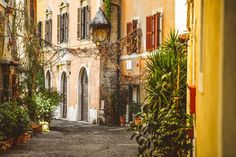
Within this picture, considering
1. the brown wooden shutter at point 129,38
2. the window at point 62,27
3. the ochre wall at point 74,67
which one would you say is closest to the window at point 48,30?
the ochre wall at point 74,67

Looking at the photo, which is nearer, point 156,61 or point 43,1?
point 156,61

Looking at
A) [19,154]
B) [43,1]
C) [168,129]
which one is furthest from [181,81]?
[43,1]

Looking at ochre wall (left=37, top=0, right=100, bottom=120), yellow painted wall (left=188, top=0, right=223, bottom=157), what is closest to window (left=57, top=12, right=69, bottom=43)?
ochre wall (left=37, top=0, right=100, bottom=120)

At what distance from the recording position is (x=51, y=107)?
23.2m

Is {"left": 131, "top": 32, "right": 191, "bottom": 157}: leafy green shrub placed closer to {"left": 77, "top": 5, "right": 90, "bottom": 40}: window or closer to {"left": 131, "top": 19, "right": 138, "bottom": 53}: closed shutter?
{"left": 131, "top": 19, "right": 138, "bottom": 53}: closed shutter

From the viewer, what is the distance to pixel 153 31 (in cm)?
2323

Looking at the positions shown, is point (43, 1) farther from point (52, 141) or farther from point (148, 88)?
point (148, 88)

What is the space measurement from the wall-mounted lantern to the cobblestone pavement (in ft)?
13.6

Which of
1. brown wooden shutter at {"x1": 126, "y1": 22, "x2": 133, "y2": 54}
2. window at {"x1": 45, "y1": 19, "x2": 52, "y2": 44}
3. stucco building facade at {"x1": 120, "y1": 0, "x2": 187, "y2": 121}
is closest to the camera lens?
stucco building facade at {"x1": 120, "y1": 0, "x2": 187, "y2": 121}

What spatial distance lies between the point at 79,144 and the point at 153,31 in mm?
7054

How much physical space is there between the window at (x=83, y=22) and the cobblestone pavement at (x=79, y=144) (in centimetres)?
626

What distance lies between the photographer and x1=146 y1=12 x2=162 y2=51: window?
23.0 m

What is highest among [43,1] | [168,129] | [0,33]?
[43,1]

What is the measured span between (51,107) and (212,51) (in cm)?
1882
